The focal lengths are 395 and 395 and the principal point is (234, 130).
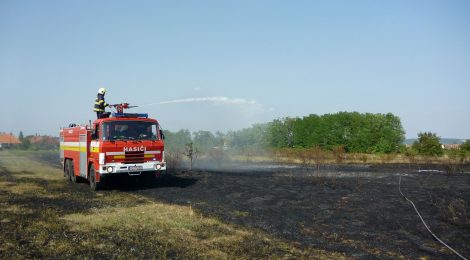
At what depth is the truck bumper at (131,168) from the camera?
43.8 feet

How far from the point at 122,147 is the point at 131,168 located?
2.62ft

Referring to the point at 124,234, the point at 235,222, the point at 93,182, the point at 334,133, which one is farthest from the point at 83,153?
the point at 334,133

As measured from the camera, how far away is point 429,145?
40.5 m

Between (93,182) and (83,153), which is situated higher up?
(83,153)

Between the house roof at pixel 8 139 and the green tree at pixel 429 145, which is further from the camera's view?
the house roof at pixel 8 139

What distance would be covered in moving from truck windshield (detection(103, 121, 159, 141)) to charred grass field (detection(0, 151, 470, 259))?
1.98m

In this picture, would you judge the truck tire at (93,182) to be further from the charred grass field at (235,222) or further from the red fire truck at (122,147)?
the charred grass field at (235,222)

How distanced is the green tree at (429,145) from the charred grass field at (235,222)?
92.8 ft

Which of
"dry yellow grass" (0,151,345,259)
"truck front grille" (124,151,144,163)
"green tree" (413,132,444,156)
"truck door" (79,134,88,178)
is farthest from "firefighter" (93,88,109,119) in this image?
A: "green tree" (413,132,444,156)

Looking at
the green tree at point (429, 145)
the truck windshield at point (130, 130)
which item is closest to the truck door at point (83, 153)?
the truck windshield at point (130, 130)

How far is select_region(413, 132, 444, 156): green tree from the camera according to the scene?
40.5 m

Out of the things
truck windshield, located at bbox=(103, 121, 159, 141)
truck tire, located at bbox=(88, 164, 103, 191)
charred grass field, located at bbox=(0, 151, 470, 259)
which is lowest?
charred grass field, located at bbox=(0, 151, 470, 259)

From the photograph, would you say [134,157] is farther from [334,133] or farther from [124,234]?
[334,133]

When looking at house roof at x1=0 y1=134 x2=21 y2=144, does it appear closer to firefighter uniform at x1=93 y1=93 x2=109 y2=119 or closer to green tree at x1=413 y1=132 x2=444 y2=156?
green tree at x1=413 y1=132 x2=444 y2=156
